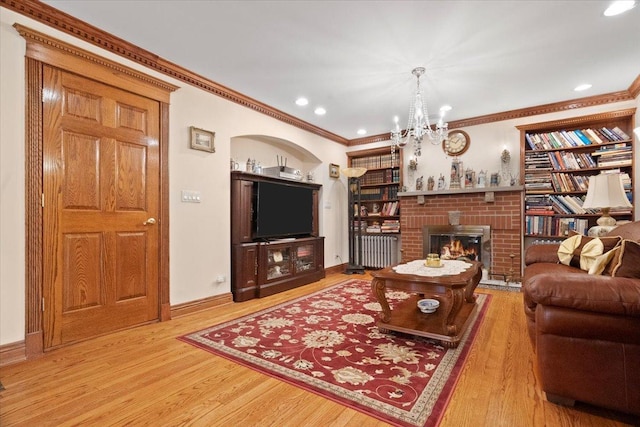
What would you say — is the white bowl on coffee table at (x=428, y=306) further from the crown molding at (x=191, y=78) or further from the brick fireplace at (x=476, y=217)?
the crown molding at (x=191, y=78)

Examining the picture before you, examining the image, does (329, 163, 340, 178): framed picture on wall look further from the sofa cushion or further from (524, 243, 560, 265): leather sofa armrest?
the sofa cushion

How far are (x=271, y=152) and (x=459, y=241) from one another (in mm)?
3266

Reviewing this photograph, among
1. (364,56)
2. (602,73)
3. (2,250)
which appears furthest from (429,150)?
(2,250)

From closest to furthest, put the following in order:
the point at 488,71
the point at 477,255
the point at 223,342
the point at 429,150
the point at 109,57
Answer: the point at 223,342 → the point at 109,57 → the point at 488,71 → the point at 477,255 → the point at 429,150

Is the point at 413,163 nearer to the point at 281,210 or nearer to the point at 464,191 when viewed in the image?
the point at 464,191

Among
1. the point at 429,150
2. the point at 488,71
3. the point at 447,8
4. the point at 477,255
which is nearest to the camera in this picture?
the point at 447,8

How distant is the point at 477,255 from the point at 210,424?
13.9 ft

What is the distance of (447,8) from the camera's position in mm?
2168

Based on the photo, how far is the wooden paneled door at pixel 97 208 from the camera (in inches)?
88.7

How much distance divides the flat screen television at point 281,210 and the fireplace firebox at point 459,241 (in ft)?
6.34

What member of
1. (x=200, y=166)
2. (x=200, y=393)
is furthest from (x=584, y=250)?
(x=200, y=166)

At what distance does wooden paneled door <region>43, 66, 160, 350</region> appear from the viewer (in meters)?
2.25

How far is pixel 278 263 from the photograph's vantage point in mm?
4078

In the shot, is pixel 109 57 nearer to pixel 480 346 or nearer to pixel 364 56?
pixel 364 56
